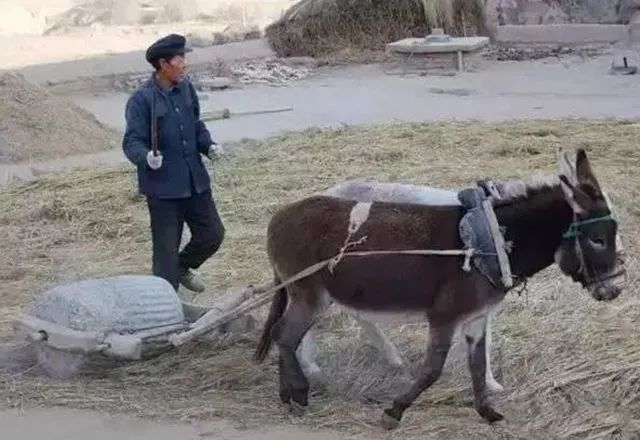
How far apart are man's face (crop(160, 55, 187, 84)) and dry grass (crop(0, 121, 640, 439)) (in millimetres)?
1427

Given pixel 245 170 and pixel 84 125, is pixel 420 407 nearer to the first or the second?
pixel 245 170

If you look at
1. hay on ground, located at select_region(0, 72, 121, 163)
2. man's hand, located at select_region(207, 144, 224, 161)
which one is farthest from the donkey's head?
hay on ground, located at select_region(0, 72, 121, 163)

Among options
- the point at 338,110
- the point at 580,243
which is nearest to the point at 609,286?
the point at 580,243

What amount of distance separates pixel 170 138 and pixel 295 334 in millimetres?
1655

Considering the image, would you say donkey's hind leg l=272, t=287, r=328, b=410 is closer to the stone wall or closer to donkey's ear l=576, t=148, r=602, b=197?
donkey's ear l=576, t=148, r=602, b=197

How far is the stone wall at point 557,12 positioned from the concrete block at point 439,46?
282 cm

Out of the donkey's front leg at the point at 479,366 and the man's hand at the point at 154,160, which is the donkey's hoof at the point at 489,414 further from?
the man's hand at the point at 154,160

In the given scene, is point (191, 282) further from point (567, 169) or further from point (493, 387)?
point (567, 169)

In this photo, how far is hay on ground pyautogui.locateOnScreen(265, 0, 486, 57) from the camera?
72.8 feet

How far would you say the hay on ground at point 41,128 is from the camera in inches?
519

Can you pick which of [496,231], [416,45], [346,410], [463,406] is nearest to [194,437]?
[346,410]

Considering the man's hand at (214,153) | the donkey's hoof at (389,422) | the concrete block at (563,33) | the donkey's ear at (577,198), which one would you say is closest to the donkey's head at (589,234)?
the donkey's ear at (577,198)

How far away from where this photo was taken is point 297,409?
5.72 meters

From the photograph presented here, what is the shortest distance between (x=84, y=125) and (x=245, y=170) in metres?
3.33
